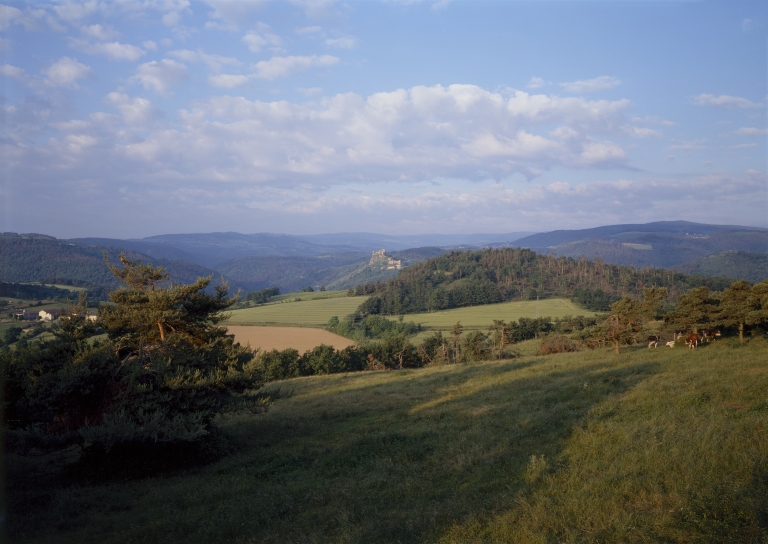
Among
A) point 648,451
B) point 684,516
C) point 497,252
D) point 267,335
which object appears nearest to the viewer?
point 684,516

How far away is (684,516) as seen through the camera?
20.1ft

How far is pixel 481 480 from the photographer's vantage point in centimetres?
898

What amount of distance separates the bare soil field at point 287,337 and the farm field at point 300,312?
504 cm

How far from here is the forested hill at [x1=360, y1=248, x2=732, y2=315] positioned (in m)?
91.1

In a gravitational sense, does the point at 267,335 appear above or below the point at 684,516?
below

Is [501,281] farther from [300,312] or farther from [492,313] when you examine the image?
[300,312]

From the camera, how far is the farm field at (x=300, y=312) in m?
79.0

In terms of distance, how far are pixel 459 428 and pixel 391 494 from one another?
5.05 meters

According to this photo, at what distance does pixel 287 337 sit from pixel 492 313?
119 feet

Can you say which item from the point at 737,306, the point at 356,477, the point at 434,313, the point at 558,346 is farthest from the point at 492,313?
the point at 356,477

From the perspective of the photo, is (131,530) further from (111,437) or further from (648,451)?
(648,451)

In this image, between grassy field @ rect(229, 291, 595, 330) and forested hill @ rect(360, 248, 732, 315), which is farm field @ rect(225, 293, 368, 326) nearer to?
grassy field @ rect(229, 291, 595, 330)

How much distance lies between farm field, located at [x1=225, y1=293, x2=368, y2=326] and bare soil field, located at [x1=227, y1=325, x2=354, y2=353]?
199 inches

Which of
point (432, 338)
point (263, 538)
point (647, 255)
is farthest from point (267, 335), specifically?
point (647, 255)
